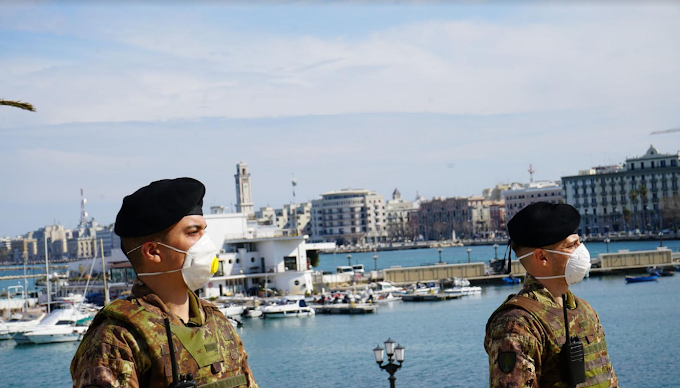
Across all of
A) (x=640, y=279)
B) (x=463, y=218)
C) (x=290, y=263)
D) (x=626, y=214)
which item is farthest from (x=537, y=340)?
(x=463, y=218)

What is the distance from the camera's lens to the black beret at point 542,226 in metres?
4.03

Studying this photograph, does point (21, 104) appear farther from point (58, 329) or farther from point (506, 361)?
point (58, 329)

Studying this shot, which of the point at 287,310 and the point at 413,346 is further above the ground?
the point at 287,310

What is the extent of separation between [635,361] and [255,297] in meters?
28.0

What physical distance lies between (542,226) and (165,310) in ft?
5.96

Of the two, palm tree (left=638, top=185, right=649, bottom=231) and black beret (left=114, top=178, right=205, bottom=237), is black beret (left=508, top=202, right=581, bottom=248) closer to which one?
black beret (left=114, top=178, right=205, bottom=237)

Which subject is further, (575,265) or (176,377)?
(575,265)

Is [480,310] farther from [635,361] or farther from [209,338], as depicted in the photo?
[209,338]

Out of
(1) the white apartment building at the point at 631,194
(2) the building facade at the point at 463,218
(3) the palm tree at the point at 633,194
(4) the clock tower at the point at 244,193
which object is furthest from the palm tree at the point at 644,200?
(4) the clock tower at the point at 244,193

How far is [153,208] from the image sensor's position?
3090 mm

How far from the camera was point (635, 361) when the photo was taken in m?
34.6

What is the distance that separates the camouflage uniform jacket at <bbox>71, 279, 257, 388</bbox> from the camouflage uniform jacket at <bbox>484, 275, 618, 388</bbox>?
43.4 inches

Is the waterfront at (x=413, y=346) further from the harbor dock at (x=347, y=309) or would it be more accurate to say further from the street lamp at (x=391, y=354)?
the street lamp at (x=391, y=354)

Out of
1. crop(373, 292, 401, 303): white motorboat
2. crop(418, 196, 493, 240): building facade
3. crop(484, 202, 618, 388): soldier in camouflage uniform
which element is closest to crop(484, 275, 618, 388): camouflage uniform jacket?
crop(484, 202, 618, 388): soldier in camouflage uniform
